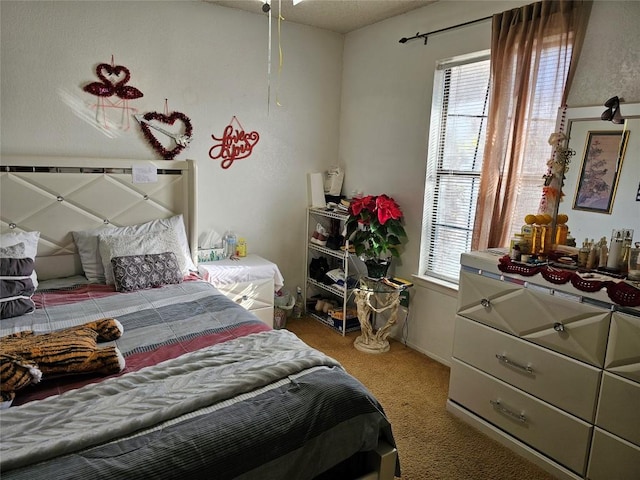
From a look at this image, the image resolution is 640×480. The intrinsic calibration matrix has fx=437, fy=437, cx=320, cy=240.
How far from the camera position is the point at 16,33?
261cm

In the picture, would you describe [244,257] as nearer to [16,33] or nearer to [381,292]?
[381,292]

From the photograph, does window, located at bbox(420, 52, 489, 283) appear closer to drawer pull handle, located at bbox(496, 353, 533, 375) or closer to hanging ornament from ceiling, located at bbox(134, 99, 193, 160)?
drawer pull handle, located at bbox(496, 353, 533, 375)

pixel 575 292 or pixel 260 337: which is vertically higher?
pixel 575 292

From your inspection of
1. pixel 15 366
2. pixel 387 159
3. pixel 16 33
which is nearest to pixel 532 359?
pixel 387 159

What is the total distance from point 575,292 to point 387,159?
1904 millimetres

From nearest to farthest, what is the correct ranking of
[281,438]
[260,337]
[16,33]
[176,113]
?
[281,438] < [260,337] < [16,33] < [176,113]

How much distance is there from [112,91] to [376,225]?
2052mm

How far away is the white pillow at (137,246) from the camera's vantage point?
2729 millimetres

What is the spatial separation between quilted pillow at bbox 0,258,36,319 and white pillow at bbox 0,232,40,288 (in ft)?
0.43

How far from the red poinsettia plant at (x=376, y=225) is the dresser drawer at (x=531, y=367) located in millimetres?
962

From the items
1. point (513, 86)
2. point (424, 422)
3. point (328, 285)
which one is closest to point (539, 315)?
point (424, 422)

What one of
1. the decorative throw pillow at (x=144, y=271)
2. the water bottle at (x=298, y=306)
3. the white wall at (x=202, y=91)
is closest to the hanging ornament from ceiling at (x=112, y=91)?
the white wall at (x=202, y=91)

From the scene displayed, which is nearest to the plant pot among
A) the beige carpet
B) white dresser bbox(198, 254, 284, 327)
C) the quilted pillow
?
the beige carpet

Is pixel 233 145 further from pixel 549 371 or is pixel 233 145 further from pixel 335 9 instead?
pixel 549 371
